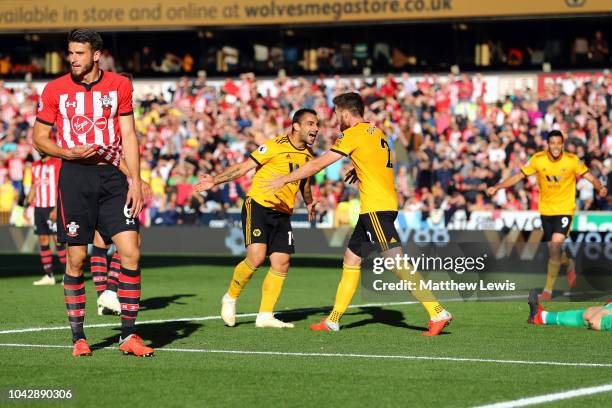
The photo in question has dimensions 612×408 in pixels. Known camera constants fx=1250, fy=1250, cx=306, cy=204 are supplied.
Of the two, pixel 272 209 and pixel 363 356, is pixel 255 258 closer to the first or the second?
pixel 272 209

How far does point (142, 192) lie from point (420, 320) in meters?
4.75

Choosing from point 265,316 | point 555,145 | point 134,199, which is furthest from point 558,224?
point 134,199

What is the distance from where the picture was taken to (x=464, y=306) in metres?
15.5

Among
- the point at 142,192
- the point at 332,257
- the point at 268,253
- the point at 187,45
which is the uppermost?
the point at 187,45

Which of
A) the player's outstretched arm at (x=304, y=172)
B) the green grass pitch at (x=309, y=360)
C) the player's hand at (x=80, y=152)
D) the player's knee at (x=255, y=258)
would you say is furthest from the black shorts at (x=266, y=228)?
the player's hand at (x=80, y=152)

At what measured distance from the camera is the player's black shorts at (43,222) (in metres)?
20.7

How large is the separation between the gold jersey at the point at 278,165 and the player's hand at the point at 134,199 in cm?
344

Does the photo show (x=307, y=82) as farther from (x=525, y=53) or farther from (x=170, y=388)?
(x=170, y=388)

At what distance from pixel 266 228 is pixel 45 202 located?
8.14 metres

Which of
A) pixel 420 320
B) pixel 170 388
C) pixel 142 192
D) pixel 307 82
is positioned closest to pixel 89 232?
pixel 142 192

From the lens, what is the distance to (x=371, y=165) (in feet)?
40.3

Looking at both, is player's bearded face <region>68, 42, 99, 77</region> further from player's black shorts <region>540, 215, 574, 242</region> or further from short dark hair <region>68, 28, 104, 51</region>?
player's black shorts <region>540, 215, 574, 242</region>

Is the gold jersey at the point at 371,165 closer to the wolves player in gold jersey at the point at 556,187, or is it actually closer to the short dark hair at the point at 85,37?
the short dark hair at the point at 85,37

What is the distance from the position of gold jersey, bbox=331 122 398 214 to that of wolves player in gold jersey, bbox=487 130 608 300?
5.27 meters
